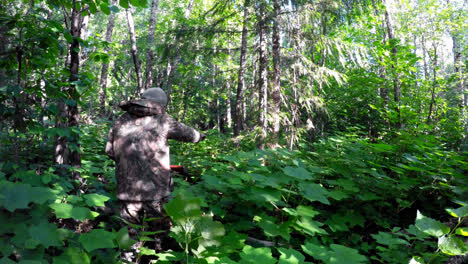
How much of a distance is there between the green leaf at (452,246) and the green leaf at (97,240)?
5.39ft

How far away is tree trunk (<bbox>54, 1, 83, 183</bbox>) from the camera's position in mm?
3195

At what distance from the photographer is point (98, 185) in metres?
3.88

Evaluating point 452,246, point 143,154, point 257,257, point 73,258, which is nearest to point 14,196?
point 73,258

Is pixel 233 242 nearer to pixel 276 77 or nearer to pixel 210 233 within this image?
pixel 210 233

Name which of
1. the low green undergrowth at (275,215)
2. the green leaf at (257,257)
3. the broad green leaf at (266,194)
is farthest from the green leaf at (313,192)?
the green leaf at (257,257)

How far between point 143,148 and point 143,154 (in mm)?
69

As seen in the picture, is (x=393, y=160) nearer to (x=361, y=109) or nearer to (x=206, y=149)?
(x=206, y=149)

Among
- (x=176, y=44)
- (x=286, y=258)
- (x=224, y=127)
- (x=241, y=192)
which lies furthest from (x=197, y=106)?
(x=286, y=258)

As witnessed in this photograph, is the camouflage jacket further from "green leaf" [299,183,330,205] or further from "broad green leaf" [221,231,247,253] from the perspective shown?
"green leaf" [299,183,330,205]

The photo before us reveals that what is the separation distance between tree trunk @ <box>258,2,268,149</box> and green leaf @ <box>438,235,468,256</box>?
4.76m

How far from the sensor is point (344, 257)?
4.95 feet

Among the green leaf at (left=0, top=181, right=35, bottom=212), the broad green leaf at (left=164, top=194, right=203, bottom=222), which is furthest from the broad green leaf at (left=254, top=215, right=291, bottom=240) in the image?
the green leaf at (left=0, top=181, right=35, bottom=212)

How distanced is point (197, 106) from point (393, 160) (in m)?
15.7

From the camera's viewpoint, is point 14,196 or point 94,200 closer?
point 14,196
